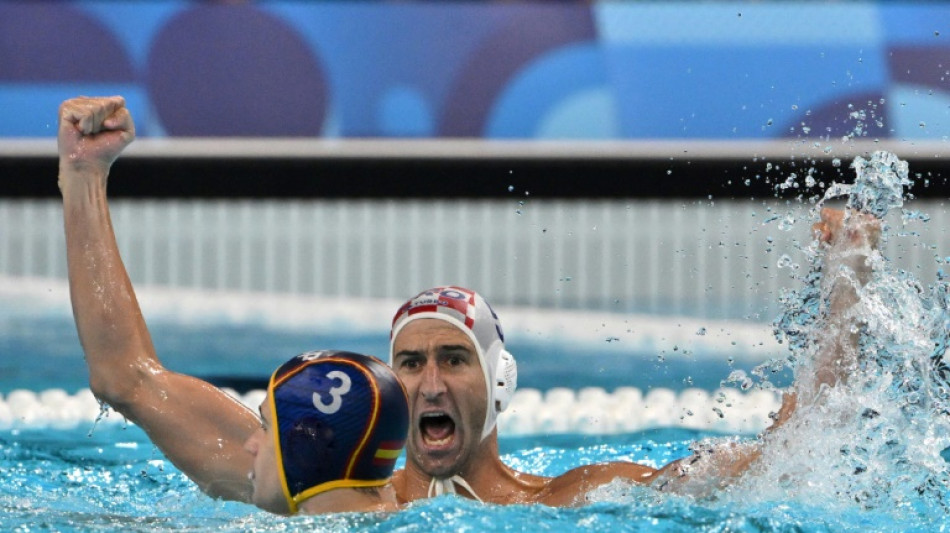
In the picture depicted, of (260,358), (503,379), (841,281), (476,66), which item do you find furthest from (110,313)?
(476,66)

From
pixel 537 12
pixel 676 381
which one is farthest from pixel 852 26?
pixel 676 381

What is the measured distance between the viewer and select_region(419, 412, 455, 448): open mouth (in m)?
2.99

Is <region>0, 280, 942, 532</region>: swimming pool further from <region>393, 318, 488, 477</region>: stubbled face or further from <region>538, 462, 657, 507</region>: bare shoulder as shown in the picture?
<region>393, 318, 488, 477</region>: stubbled face

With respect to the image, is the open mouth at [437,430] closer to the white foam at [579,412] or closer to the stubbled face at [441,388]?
the stubbled face at [441,388]

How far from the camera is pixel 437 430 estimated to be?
3.03m

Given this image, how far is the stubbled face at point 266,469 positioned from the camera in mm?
2273

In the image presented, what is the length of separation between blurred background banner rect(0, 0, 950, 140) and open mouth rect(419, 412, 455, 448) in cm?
538

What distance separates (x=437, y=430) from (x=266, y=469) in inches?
31.3

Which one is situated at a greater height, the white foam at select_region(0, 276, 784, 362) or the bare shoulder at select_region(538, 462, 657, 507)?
the bare shoulder at select_region(538, 462, 657, 507)

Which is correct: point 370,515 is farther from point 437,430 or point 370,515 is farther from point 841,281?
point 841,281

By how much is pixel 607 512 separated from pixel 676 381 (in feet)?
12.2

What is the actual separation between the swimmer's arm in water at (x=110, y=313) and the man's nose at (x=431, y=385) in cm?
52

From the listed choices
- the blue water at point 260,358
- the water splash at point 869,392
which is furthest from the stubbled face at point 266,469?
the blue water at point 260,358

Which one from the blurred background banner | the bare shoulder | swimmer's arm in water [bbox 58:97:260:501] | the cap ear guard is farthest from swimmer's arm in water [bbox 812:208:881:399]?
the blurred background banner
